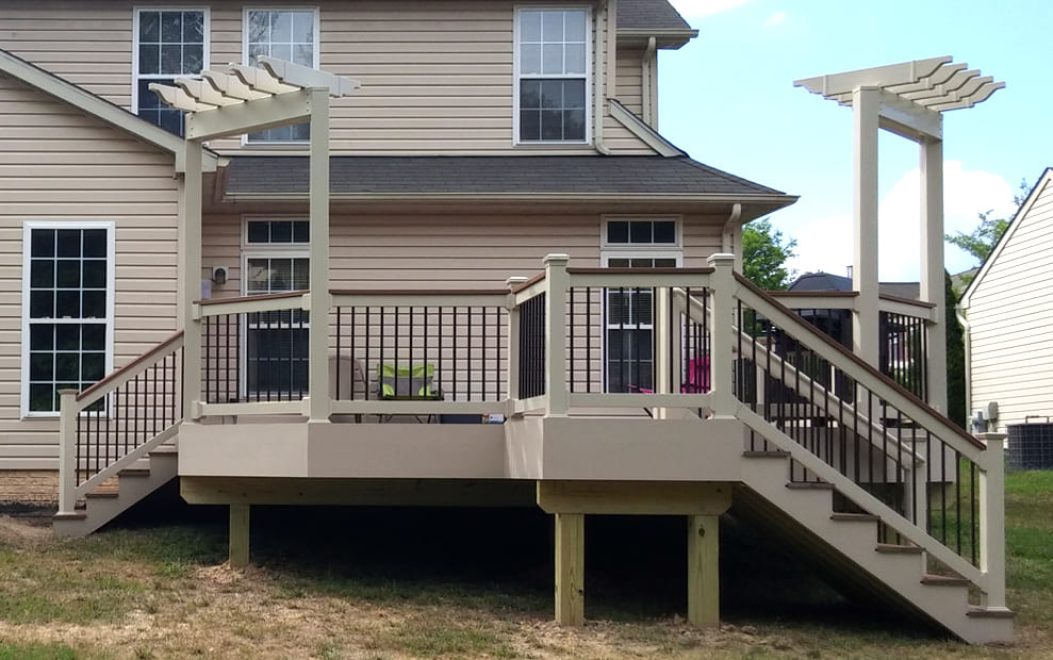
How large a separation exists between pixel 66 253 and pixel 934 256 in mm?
7559

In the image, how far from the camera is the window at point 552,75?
14.4m

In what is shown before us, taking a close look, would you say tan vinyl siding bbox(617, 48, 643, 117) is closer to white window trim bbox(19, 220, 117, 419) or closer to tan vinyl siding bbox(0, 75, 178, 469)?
tan vinyl siding bbox(0, 75, 178, 469)

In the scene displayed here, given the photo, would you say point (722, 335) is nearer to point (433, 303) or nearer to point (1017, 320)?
point (433, 303)

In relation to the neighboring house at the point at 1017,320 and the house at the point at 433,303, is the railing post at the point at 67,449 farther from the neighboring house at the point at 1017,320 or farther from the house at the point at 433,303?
the neighboring house at the point at 1017,320

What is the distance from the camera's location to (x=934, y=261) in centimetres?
1068

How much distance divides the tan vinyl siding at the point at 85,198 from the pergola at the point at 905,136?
230 inches

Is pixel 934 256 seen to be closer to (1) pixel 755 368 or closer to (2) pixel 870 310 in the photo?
(2) pixel 870 310

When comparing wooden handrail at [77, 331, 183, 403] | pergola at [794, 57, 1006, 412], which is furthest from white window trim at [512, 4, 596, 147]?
wooden handrail at [77, 331, 183, 403]

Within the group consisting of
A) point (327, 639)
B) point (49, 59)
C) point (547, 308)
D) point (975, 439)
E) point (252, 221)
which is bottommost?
point (327, 639)

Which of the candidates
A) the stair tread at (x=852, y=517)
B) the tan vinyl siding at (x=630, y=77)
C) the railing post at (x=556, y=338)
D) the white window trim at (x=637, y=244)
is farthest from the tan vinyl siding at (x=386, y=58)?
the stair tread at (x=852, y=517)

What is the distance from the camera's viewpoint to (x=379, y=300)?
31.2ft

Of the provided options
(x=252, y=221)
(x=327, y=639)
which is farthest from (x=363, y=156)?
(x=327, y=639)

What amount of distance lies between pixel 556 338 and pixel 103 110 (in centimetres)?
570

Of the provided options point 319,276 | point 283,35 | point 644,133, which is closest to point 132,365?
point 319,276
